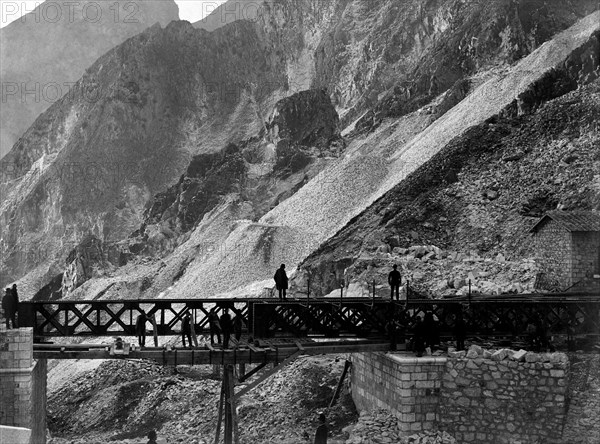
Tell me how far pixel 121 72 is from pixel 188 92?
14.7 metres

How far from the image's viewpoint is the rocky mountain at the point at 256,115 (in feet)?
231

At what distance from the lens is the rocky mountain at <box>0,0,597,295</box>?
7044cm

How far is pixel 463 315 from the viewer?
26031 millimetres

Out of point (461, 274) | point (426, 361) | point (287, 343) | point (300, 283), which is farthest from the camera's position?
point (300, 283)

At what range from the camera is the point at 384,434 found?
73.2 feet

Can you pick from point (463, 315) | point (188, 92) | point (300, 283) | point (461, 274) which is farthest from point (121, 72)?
point (463, 315)

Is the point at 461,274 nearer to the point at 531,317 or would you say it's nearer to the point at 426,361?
the point at 531,317

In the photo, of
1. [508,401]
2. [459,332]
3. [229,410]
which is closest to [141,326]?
[229,410]

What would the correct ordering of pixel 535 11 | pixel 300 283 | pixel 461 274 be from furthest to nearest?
pixel 535 11 → pixel 300 283 → pixel 461 274

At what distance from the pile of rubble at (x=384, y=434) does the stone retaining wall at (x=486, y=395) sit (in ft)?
0.71

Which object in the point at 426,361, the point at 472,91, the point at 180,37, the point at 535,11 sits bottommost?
the point at 426,361

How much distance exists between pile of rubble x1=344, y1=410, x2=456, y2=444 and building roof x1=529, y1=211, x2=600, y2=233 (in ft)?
54.1

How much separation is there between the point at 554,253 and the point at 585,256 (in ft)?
4.58

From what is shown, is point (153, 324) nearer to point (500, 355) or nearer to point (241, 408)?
point (241, 408)
